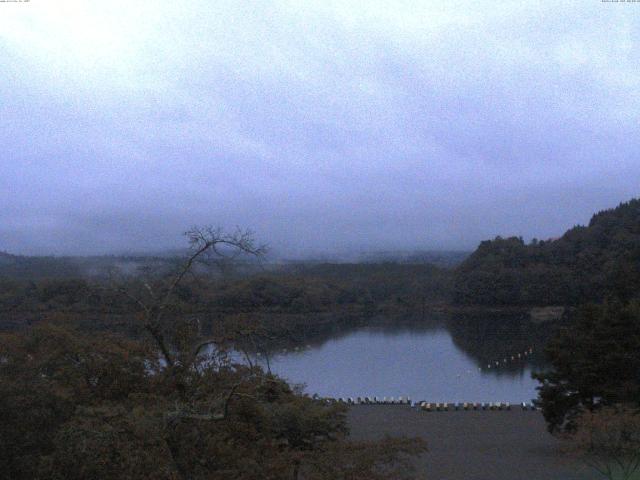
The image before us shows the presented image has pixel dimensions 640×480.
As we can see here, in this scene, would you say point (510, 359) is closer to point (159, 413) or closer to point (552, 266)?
point (552, 266)

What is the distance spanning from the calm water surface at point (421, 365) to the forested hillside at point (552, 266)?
9.04m

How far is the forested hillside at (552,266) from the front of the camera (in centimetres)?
4903

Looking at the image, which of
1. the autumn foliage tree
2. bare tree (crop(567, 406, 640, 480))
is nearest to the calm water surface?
A: bare tree (crop(567, 406, 640, 480))

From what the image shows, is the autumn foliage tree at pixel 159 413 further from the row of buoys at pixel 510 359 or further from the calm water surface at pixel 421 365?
the row of buoys at pixel 510 359

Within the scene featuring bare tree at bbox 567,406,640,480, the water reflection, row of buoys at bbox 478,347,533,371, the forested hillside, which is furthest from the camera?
the forested hillside

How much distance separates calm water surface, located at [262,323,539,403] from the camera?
2250 centimetres

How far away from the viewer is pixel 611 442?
29.4 ft

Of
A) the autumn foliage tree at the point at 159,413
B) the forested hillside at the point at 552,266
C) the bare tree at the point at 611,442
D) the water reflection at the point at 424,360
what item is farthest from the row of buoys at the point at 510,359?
the autumn foliage tree at the point at 159,413

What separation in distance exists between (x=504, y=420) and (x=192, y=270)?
11.2 m

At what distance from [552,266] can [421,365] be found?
87.8ft

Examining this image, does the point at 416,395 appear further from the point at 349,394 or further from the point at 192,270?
the point at 192,270

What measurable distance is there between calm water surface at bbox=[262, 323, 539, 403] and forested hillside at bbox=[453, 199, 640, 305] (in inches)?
356

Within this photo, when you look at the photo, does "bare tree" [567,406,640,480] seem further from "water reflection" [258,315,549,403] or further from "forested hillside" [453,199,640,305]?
"forested hillside" [453,199,640,305]

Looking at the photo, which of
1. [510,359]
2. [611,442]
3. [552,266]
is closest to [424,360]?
[510,359]
